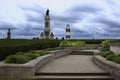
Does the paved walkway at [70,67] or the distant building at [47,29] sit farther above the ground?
the distant building at [47,29]

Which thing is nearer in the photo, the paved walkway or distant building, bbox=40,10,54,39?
the paved walkway

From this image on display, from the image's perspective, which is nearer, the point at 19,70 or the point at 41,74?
the point at 19,70

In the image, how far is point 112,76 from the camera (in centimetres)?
1368

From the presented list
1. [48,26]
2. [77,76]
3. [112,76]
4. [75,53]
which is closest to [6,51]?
[77,76]

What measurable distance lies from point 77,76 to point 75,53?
1868 centimetres

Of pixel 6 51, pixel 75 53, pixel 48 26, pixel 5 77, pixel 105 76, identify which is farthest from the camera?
pixel 48 26

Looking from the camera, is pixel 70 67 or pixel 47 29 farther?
pixel 47 29

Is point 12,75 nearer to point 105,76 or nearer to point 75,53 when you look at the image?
point 105,76

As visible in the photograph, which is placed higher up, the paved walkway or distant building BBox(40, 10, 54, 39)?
distant building BBox(40, 10, 54, 39)

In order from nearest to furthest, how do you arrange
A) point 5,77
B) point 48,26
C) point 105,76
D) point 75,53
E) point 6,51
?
point 5,77 → point 105,76 → point 6,51 → point 75,53 → point 48,26

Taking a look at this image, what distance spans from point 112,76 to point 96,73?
102 centimetres

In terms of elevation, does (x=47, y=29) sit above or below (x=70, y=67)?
above

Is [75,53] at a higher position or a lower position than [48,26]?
lower

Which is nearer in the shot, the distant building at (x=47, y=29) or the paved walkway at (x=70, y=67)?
the paved walkway at (x=70, y=67)
